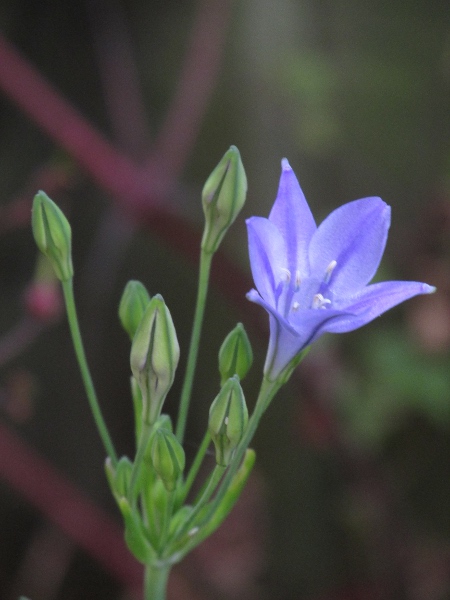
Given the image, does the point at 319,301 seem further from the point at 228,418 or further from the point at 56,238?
the point at 56,238

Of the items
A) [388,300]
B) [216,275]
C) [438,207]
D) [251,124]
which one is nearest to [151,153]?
[216,275]

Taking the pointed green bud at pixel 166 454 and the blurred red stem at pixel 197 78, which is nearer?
the pointed green bud at pixel 166 454

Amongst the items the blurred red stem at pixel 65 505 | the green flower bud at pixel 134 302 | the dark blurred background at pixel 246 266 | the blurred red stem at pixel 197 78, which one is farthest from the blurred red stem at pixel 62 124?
the green flower bud at pixel 134 302

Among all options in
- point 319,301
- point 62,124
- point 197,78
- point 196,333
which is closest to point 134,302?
point 196,333

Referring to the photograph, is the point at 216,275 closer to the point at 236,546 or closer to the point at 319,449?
the point at 319,449

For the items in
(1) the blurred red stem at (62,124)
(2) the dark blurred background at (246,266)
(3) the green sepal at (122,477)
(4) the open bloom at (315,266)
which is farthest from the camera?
(2) the dark blurred background at (246,266)

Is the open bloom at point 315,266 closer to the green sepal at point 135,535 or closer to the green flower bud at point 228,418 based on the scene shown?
the green flower bud at point 228,418
